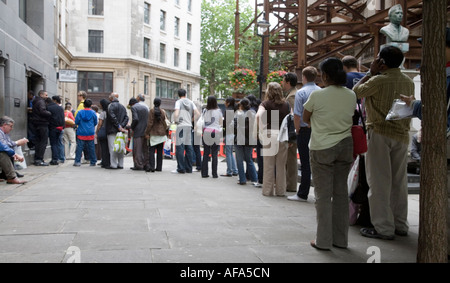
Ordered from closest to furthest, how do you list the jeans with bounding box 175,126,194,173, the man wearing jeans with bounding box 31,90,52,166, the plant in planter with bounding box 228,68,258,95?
1. the jeans with bounding box 175,126,194,173
2. the man wearing jeans with bounding box 31,90,52,166
3. the plant in planter with bounding box 228,68,258,95

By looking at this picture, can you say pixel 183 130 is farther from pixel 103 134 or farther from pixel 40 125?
pixel 40 125

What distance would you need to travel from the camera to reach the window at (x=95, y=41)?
42406 millimetres

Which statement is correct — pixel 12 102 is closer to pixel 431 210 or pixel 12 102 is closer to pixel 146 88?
pixel 431 210

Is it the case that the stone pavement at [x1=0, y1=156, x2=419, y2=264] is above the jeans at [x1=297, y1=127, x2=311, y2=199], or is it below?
below

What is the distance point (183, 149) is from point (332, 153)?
710 centimetres

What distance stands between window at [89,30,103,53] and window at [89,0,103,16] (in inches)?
67.0

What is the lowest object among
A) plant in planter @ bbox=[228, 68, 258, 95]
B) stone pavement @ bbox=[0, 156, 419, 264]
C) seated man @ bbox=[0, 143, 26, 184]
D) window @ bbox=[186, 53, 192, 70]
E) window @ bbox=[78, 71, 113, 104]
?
stone pavement @ bbox=[0, 156, 419, 264]

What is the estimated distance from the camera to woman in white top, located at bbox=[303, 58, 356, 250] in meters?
4.24

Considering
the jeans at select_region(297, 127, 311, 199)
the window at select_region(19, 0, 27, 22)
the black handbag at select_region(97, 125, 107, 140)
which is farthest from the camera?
the window at select_region(19, 0, 27, 22)

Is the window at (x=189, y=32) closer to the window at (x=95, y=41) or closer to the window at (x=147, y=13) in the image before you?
the window at (x=147, y=13)

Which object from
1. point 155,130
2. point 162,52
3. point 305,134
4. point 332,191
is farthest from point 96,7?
point 332,191

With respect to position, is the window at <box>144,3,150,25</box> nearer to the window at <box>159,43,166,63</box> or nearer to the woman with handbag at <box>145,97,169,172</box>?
the window at <box>159,43,166,63</box>

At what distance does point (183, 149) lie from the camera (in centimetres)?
1108

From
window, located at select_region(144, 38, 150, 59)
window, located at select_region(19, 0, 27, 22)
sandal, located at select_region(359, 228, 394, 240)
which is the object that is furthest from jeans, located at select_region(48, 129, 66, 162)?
window, located at select_region(144, 38, 150, 59)
